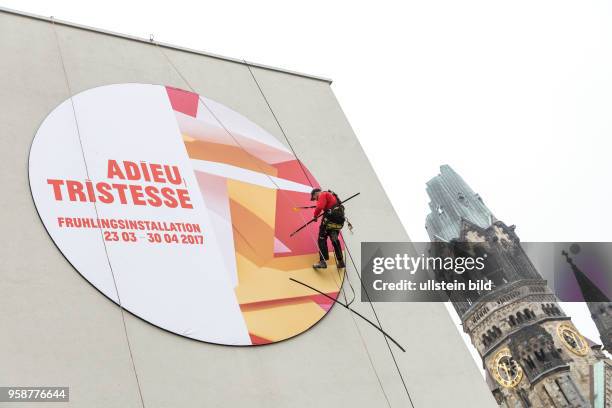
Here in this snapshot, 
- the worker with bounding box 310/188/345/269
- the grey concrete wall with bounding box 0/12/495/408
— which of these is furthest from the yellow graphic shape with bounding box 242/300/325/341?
the worker with bounding box 310/188/345/269

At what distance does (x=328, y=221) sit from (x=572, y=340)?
56.3m

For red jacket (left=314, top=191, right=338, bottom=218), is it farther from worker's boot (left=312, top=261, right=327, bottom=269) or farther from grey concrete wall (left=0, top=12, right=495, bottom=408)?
grey concrete wall (left=0, top=12, right=495, bottom=408)

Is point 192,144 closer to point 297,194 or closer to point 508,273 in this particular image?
point 297,194

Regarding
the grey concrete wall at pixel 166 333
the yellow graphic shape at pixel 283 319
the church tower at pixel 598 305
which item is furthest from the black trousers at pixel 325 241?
the church tower at pixel 598 305

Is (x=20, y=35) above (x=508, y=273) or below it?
below

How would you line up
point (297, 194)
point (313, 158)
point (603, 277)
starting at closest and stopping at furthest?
point (297, 194)
point (313, 158)
point (603, 277)

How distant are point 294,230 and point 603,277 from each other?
57674mm

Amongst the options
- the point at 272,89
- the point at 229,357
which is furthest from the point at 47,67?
the point at 229,357

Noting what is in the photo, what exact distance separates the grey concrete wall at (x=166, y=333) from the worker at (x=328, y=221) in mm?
549

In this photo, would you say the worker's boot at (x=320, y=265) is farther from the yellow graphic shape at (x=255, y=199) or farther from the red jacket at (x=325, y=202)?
the yellow graphic shape at (x=255, y=199)

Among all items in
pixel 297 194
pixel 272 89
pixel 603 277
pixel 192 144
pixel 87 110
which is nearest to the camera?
pixel 87 110

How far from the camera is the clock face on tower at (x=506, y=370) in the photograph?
54.2 m

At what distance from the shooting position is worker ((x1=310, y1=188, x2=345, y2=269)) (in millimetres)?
7512

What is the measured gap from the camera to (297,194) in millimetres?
8352
